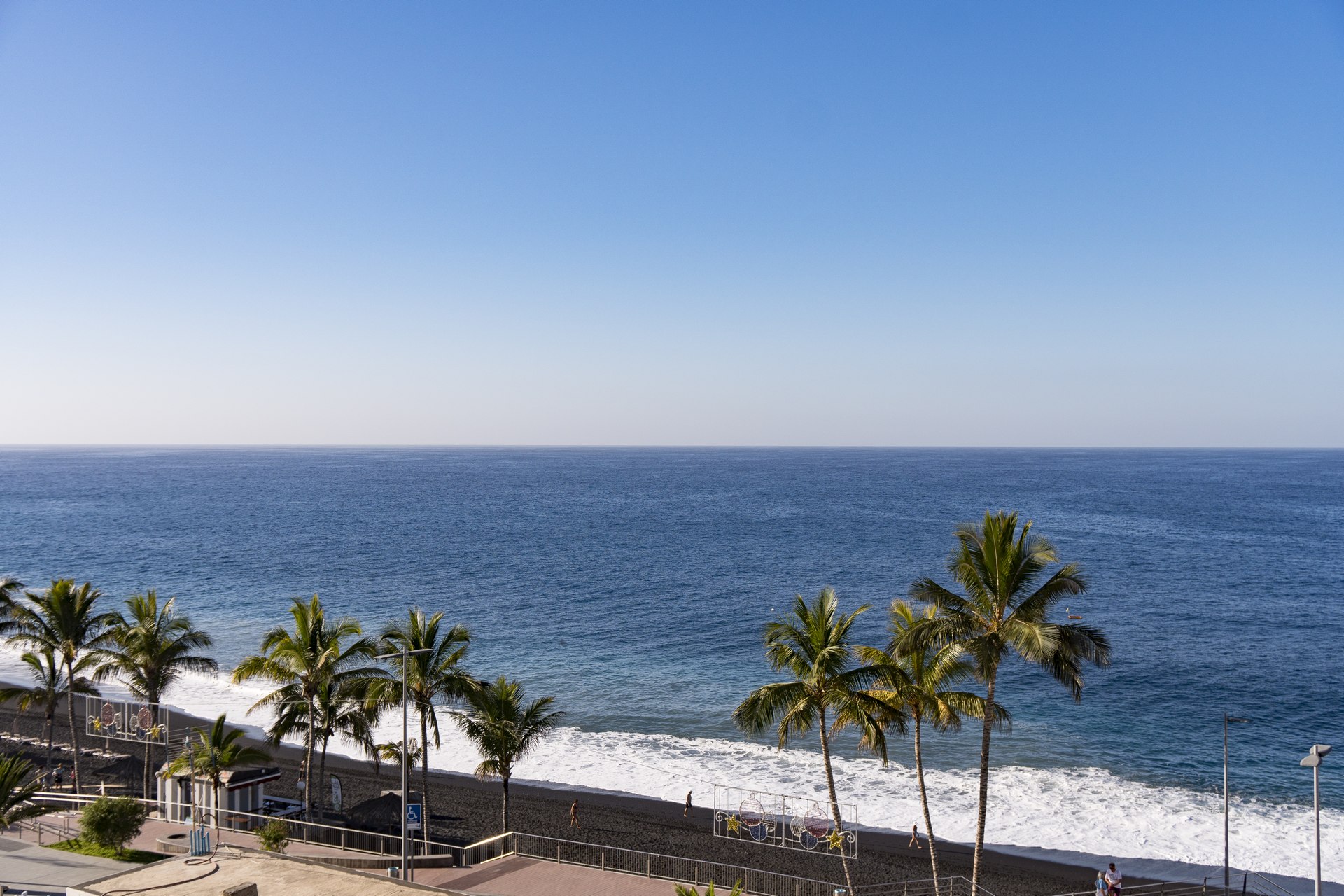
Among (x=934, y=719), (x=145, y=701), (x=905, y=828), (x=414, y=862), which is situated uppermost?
(x=934, y=719)

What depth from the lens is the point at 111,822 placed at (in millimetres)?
22781

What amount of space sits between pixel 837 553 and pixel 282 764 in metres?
70.0

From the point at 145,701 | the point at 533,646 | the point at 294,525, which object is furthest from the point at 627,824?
the point at 294,525

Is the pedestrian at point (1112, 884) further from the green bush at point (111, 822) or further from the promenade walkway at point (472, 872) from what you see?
the green bush at point (111, 822)

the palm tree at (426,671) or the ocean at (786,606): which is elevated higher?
the palm tree at (426,671)

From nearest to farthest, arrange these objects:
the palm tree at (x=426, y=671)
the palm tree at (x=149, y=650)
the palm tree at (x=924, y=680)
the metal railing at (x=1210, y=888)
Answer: the palm tree at (x=924, y=680) → the palm tree at (x=426, y=671) → the metal railing at (x=1210, y=888) → the palm tree at (x=149, y=650)

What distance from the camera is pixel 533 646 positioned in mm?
61969

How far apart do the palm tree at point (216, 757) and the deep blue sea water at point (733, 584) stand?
878 inches

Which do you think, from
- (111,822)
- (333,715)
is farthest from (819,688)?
(111,822)

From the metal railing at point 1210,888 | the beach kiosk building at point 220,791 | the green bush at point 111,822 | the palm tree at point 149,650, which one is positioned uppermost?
the palm tree at point 149,650

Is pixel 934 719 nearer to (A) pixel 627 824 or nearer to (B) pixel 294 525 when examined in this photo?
(A) pixel 627 824

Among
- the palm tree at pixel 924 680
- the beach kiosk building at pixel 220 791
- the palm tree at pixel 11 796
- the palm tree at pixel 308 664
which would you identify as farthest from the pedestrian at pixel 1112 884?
the palm tree at pixel 11 796

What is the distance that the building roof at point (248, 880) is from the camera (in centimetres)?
1689

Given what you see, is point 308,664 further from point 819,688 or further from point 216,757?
point 819,688
